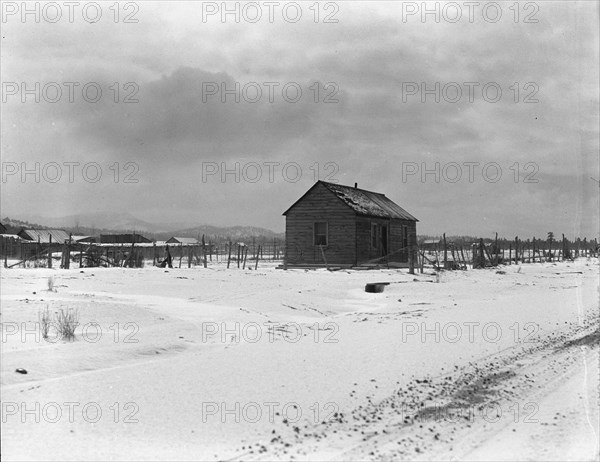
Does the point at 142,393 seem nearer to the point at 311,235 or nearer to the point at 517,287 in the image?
the point at 517,287

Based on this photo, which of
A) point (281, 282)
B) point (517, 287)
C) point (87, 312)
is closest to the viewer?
point (87, 312)

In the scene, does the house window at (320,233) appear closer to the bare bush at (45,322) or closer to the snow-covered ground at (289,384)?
the snow-covered ground at (289,384)

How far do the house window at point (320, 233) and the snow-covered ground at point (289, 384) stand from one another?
1788cm

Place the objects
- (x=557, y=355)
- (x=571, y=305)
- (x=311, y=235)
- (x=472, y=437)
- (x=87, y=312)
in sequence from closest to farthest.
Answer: (x=472, y=437) → (x=557, y=355) → (x=87, y=312) → (x=571, y=305) → (x=311, y=235)

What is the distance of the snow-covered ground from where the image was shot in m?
5.79

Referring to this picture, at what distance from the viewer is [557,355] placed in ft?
33.1

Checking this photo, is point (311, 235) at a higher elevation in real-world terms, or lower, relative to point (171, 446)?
higher

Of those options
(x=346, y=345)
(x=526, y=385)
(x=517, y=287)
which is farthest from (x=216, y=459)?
(x=517, y=287)

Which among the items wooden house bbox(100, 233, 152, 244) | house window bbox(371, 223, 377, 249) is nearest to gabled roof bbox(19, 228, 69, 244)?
wooden house bbox(100, 233, 152, 244)

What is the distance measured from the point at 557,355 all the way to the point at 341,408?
16.5 ft

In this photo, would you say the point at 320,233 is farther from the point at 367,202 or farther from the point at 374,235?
the point at 367,202

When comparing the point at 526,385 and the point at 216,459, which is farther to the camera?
the point at 526,385

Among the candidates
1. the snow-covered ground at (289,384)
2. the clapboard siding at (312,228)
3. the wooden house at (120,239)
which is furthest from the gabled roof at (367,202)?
the wooden house at (120,239)

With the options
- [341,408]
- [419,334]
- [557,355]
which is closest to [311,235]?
[419,334]
